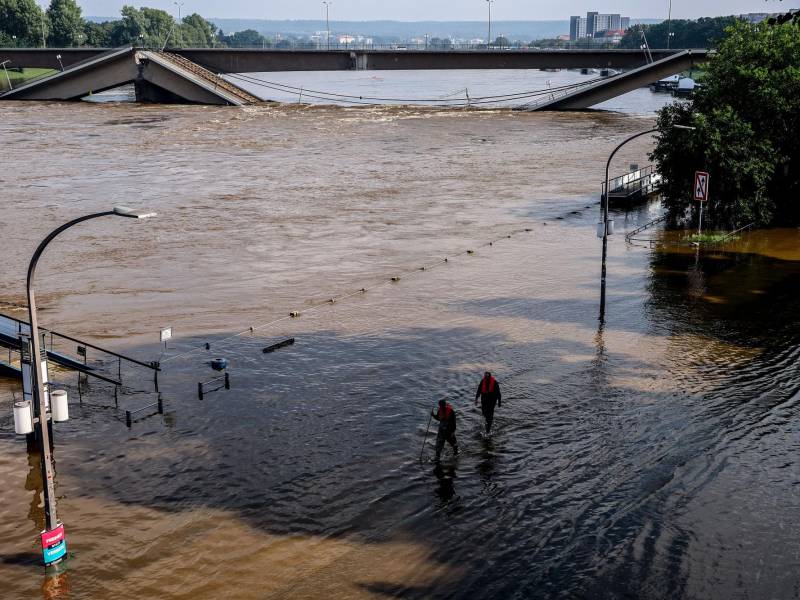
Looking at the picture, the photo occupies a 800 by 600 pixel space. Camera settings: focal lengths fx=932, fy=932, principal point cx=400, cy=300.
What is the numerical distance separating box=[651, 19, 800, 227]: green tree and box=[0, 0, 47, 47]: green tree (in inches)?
5383

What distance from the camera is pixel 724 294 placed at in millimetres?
30766

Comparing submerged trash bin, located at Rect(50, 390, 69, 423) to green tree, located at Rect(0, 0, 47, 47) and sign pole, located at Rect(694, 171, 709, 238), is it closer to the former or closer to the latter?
sign pole, located at Rect(694, 171, 709, 238)

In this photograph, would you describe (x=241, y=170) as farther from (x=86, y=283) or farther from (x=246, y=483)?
(x=246, y=483)

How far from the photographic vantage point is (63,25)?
165 meters

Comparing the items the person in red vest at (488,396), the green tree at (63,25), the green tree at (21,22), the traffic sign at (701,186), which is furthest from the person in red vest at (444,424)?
the green tree at (63,25)

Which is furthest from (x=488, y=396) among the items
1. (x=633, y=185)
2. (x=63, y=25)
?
(x=63, y=25)

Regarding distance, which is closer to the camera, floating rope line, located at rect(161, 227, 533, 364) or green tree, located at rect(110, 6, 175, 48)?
floating rope line, located at rect(161, 227, 533, 364)

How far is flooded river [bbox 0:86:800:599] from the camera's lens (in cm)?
1441

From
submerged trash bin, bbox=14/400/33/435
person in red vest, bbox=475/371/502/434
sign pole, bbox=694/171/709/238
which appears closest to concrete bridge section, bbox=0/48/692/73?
sign pole, bbox=694/171/709/238

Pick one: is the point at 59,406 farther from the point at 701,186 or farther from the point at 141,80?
the point at 141,80

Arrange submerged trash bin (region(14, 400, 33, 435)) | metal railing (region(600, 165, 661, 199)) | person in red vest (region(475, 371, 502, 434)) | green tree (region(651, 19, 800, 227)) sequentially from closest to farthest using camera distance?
submerged trash bin (region(14, 400, 33, 435)) < person in red vest (region(475, 371, 502, 434)) < green tree (region(651, 19, 800, 227)) < metal railing (region(600, 165, 661, 199))

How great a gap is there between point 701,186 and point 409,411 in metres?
22.2

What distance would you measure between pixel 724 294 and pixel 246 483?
19.6 metres

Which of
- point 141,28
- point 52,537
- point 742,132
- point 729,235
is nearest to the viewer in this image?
point 52,537
